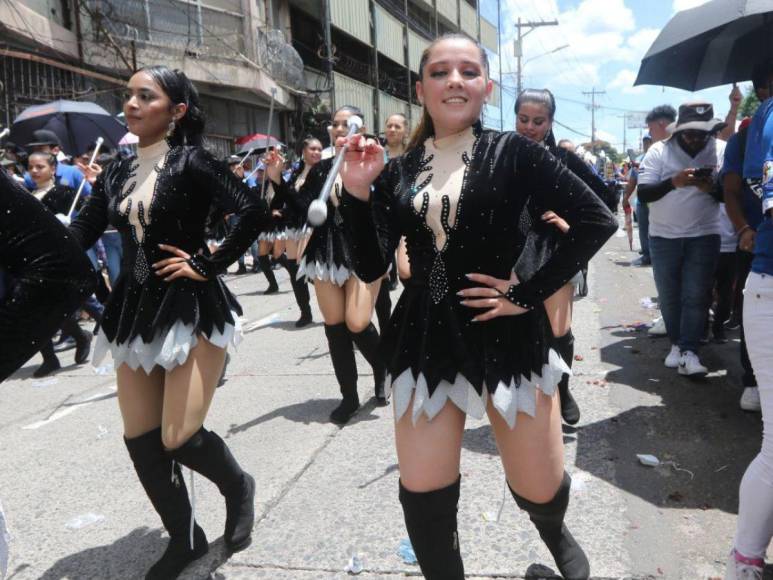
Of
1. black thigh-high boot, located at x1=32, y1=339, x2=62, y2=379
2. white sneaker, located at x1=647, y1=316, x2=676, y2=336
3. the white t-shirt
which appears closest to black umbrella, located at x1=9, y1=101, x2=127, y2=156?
black thigh-high boot, located at x1=32, y1=339, x2=62, y2=379

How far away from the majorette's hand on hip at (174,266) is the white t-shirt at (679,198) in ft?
12.2

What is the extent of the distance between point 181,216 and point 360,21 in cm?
2471

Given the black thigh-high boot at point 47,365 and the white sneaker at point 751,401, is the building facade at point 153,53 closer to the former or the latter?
the black thigh-high boot at point 47,365

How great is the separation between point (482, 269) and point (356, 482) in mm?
1789

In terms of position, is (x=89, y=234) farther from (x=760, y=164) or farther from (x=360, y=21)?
(x=360, y=21)

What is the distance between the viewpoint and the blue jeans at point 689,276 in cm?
504

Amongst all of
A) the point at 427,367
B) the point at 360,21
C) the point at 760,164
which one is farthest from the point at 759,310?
the point at 360,21

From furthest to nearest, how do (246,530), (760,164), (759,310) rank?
1. (246,530)
2. (760,164)
3. (759,310)

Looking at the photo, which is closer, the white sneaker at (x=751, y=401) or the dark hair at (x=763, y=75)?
the dark hair at (x=763, y=75)

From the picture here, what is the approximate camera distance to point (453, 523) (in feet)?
6.83

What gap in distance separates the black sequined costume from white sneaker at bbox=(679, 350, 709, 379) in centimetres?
321

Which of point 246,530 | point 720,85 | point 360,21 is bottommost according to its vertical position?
point 246,530

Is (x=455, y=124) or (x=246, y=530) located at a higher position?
(x=455, y=124)

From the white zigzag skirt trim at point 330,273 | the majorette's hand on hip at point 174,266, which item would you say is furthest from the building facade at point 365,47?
the majorette's hand on hip at point 174,266
